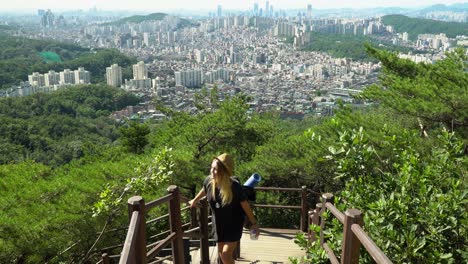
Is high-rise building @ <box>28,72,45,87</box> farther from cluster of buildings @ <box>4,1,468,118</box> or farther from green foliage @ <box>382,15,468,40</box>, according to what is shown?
green foliage @ <box>382,15,468,40</box>

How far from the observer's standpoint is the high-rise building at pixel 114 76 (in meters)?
69.1

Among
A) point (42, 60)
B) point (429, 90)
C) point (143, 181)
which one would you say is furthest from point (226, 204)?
point (42, 60)

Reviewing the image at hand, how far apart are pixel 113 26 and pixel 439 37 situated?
12197 cm

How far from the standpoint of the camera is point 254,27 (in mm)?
160500

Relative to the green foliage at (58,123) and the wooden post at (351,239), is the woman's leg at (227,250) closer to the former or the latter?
the wooden post at (351,239)

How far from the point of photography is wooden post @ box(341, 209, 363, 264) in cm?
144

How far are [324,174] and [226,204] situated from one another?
381 cm

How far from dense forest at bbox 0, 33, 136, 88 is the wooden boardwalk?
65.8 m

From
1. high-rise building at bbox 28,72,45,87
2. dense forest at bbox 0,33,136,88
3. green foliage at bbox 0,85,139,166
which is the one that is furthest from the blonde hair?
high-rise building at bbox 28,72,45,87

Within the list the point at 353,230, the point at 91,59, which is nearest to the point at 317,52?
the point at 91,59

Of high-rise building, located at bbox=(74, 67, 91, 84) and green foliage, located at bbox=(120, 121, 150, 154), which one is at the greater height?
green foliage, located at bbox=(120, 121, 150, 154)

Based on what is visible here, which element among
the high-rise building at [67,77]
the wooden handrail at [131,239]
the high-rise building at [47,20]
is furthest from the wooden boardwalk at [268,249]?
the high-rise building at [47,20]

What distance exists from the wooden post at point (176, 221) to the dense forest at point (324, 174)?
2.38 ft

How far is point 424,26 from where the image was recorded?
11562cm
